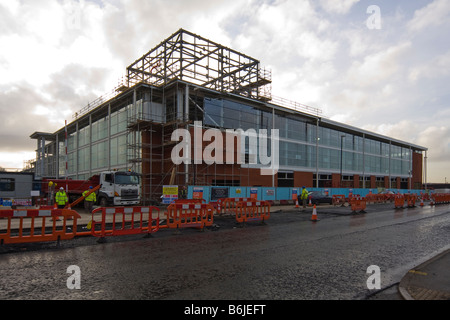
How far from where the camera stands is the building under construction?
27.0 meters

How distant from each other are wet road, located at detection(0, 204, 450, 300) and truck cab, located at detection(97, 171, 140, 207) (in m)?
10.5

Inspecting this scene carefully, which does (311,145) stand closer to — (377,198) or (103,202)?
(377,198)

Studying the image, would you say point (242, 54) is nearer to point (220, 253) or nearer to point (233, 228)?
point (233, 228)

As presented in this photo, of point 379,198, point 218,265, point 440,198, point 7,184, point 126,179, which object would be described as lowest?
point 440,198

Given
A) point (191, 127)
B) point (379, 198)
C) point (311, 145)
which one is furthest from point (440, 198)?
point (191, 127)

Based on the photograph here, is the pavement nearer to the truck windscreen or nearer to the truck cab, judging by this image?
the truck cab

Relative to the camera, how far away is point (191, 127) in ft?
87.6

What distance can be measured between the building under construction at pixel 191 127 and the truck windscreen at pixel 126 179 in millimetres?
3878

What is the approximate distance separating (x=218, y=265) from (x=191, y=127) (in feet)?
69.4

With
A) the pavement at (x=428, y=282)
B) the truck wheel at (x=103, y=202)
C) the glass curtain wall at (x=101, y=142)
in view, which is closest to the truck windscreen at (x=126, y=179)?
the truck wheel at (x=103, y=202)

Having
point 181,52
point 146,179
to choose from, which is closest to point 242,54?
point 181,52

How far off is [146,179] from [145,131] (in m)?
4.41
